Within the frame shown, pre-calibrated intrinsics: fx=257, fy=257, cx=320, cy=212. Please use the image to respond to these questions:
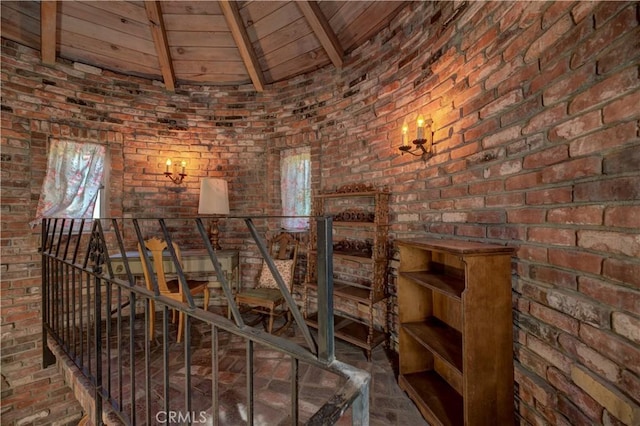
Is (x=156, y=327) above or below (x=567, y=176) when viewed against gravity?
below

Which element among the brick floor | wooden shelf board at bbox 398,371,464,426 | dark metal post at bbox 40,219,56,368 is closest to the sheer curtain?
dark metal post at bbox 40,219,56,368

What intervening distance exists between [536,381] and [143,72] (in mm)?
4520

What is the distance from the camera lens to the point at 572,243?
3.30ft

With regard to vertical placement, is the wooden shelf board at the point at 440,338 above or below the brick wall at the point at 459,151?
below

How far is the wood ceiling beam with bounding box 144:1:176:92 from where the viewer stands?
248 cm

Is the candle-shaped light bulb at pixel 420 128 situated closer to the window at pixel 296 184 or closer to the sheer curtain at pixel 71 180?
the window at pixel 296 184

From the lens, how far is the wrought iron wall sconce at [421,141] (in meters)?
1.83

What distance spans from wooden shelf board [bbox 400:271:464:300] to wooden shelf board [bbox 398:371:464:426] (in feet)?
2.22

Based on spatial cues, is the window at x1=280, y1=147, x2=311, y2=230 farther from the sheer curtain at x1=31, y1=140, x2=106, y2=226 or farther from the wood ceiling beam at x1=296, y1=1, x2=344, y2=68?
the sheer curtain at x1=31, y1=140, x2=106, y2=226

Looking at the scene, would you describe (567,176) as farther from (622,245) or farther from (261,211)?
(261,211)

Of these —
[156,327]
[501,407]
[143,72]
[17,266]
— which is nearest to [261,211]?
[156,327]

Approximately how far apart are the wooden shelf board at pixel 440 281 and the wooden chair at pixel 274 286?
1.39 meters

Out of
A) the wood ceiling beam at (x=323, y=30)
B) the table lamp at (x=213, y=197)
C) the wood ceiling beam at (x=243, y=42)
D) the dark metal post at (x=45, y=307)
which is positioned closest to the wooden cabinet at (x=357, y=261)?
the table lamp at (x=213, y=197)

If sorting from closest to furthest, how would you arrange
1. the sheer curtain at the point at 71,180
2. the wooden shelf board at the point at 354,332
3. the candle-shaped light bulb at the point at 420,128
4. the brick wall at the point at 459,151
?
the brick wall at the point at 459,151 < the candle-shaped light bulb at the point at 420,128 < the wooden shelf board at the point at 354,332 < the sheer curtain at the point at 71,180
